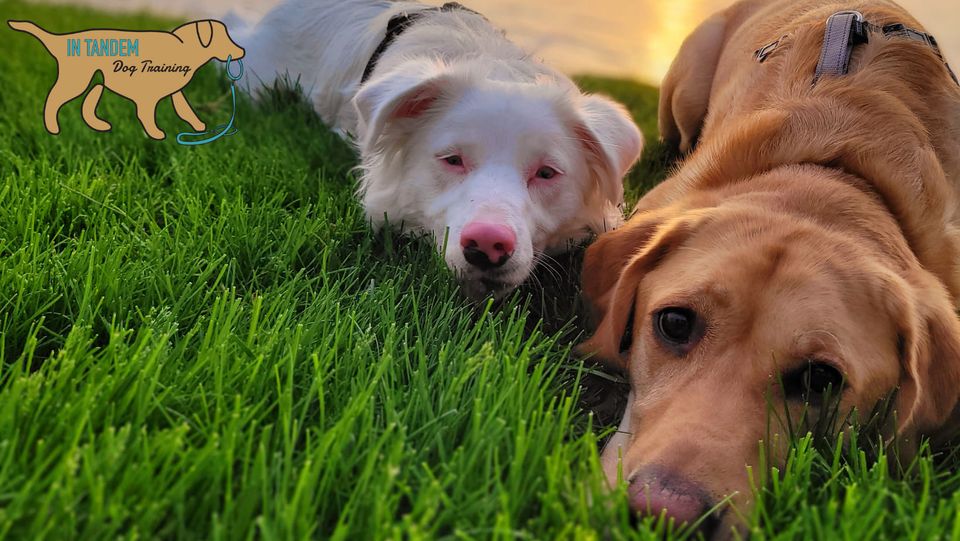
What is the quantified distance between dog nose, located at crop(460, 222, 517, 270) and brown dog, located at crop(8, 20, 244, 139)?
1977mm

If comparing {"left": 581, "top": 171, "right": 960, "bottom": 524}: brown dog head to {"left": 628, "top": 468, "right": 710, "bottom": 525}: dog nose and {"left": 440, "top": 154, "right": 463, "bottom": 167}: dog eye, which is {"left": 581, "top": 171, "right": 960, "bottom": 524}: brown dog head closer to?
{"left": 628, "top": 468, "right": 710, "bottom": 525}: dog nose

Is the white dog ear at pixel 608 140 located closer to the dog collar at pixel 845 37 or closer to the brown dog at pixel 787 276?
the brown dog at pixel 787 276

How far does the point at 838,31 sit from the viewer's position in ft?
8.97

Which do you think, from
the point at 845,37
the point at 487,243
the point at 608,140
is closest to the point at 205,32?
the point at 608,140

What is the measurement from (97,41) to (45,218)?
4.10 feet

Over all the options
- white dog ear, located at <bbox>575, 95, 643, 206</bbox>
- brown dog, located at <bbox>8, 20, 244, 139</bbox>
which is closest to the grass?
white dog ear, located at <bbox>575, 95, 643, 206</bbox>

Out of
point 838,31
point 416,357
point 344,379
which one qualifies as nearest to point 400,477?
point 344,379

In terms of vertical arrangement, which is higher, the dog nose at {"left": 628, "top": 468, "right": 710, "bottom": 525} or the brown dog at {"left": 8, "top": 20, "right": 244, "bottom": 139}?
the brown dog at {"left": 8, "top": 20, "right": 244, "bottom": 139}

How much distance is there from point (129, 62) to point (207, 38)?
0.41 m

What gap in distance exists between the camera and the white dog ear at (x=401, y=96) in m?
2.81

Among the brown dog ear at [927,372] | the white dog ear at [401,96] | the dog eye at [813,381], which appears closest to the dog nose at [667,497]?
the dog eye at [813,381]

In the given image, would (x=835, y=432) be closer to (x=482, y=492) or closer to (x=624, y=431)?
(x=624, y=431)

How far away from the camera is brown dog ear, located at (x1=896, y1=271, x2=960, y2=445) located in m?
1.77

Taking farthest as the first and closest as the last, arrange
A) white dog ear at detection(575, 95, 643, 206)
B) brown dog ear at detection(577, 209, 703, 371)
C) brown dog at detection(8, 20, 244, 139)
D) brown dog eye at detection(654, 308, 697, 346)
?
1. brown dog at detection(8, 20, 244, 139)
2. white dog ear at detection(575, 95, 643, 206)
3. brown dog ear at detection(577, 209, 703, 371)
4. brown dog eye at detection(654, 308, 697, 346)
